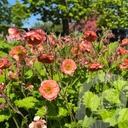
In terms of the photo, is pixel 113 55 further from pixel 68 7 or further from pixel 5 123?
pixel 68 7

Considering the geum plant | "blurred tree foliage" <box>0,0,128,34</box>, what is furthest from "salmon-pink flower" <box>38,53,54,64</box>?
"blurred tree foliage" <box>0,0,128,34</box>

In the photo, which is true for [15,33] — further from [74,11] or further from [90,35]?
[74,11]

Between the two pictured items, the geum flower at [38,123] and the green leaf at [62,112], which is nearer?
the geum flower at [38,123]

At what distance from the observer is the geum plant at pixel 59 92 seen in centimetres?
193

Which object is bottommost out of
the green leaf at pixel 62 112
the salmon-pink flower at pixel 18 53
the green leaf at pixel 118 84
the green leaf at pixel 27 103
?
the green leaf at pixel 62 112

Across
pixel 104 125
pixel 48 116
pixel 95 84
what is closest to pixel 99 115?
pixel 104 125

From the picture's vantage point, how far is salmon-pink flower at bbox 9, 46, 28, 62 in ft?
7.29

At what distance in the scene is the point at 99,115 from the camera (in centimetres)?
195

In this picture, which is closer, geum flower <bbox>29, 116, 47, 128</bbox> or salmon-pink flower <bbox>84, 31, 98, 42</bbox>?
geum flower <bbox>29, 116, 47, 128</bbox>

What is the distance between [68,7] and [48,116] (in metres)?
33.9

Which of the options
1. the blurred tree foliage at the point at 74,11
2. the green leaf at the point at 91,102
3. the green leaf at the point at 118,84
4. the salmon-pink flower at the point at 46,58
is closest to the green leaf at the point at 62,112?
the green leaf at the point at 91,102

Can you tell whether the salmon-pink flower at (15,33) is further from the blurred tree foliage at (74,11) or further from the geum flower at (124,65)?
the blurred tree foliage at (74,11)

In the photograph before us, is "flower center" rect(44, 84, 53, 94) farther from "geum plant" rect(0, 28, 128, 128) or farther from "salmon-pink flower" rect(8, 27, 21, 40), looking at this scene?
"salmon-pink flower" rect(8, 27, 21, 40)

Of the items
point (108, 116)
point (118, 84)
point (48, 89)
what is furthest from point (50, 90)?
point (118, 84)
